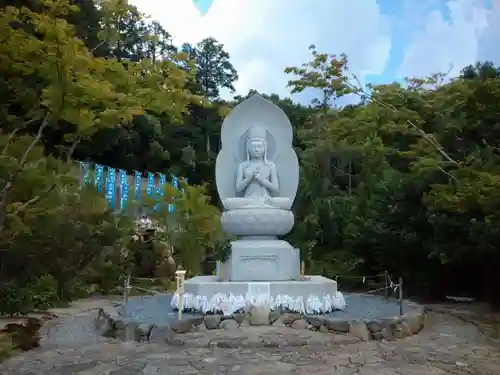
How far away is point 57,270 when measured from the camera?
11.5 m

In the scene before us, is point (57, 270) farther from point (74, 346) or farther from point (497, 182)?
point (497, 182)

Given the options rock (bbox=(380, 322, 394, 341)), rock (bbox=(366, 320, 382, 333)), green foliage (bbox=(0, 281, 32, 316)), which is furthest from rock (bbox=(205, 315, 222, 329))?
green foliage (bbox=(0, 281, 32, 316))

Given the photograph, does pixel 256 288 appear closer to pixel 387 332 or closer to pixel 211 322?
pixel 211 322

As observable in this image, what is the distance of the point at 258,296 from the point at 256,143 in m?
2.96

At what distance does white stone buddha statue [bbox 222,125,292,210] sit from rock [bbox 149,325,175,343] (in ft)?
9.67

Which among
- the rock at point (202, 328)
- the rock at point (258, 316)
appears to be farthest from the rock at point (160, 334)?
the rock at point (258, 316)

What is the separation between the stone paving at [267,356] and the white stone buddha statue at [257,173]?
9.56 feet

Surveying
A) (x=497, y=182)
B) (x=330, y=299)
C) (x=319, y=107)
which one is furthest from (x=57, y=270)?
(x=319, y=107)

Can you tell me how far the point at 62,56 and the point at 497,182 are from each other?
614cm

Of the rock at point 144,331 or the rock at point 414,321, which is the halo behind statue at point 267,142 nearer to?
the rock at point 414,321

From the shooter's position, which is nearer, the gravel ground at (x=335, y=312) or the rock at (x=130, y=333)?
the rock at (x=130, y=333)

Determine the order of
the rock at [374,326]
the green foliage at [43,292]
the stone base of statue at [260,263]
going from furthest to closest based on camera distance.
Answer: the green foliage at [43,292]
the stone base of statue at [260,263]
the rock at [374,326]

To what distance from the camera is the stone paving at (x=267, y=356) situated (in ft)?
17.4

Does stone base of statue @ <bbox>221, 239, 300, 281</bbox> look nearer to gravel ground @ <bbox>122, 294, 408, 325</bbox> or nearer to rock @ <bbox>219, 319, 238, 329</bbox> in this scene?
gravel ground @ <bbox>122, 294, 408, 325</bbox>
